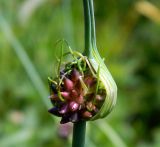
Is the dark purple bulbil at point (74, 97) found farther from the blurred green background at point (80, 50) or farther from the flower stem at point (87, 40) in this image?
the blurred green background at point (80, 50)

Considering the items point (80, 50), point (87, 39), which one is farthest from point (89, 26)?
point (80, 50)

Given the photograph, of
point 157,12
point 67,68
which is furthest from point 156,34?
point 67,68

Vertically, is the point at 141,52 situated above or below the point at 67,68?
below

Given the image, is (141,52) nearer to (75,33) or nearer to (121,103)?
(75,33)

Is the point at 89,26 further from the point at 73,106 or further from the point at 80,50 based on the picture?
the point at 80,50

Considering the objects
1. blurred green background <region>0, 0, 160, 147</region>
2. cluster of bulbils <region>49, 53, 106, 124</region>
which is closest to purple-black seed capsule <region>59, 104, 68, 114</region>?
cluster of bulbils <region>49, 53, 106, 124</region>

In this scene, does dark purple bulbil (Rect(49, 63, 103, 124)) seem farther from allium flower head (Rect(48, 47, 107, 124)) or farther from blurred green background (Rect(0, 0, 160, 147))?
blurred green background (Rect(0, 0, 160, 147))

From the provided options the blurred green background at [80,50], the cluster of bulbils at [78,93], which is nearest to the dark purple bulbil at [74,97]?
the cluster of bulbils at [78,93]

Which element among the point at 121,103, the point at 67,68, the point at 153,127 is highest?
the point at 67,68
